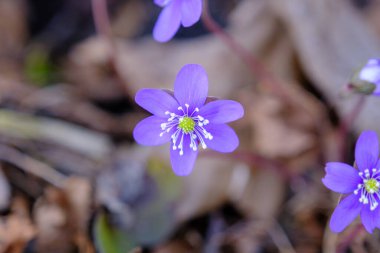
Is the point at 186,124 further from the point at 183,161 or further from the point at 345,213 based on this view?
the point at 345,213

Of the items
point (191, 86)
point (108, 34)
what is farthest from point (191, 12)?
point (108, 34)

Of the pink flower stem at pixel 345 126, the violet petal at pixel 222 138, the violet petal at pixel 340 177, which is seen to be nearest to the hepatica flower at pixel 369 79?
the pink flower stem at pixel 345 126

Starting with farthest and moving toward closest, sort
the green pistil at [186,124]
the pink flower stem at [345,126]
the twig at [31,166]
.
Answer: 1. the twig at [31,166]
2. the pink flower stem at [345,126]
3. the green pistil at [186,124]

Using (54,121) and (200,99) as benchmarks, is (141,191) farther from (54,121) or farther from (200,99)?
(200,99)

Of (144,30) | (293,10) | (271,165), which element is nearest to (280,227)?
(271,165)

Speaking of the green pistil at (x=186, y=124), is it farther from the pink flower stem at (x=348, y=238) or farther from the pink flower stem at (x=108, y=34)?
the pink flower stem at (x=108, y=34)
